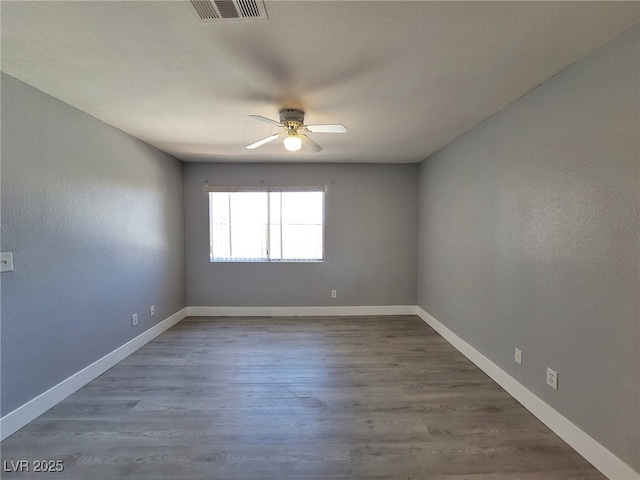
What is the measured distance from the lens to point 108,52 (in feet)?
4.85

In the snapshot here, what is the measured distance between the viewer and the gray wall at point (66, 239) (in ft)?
5.67

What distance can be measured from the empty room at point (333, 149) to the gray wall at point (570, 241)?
1 cm

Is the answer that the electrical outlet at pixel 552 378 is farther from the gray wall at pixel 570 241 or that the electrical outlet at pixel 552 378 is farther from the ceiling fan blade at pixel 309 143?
the ceiling fan blade at pixel 309 143

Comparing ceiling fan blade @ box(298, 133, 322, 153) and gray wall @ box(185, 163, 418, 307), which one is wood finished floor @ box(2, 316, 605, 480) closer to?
gray wall @ box(185, 163, 418, 307)

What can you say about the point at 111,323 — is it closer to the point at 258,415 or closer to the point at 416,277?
the point at 258,415

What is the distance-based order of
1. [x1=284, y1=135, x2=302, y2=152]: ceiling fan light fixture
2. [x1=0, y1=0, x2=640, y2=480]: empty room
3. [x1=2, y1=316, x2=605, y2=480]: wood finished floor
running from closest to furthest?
[x1=0, y1=0, x2=640, y2=480]: empty room → [x1=2, y1=316, x2=605, y2=480]: wood finished floor → [x1=284, y1=135, x2=302, y2=152]: ceiling fan light fixture

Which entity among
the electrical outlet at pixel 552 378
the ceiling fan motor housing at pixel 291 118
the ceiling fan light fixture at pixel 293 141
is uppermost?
the ceiling fan motor housing at pixel 291 118

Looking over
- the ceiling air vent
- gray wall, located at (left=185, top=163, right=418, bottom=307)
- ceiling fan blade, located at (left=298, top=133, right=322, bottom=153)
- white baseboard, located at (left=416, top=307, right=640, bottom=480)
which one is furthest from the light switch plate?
white baseboard, located at (left=416, top=307, right=640, bottom=480)

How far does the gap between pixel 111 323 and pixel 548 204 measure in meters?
3.78

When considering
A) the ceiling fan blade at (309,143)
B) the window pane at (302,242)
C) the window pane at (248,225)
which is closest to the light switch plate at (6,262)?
the ceiling fan blade at (309,143)

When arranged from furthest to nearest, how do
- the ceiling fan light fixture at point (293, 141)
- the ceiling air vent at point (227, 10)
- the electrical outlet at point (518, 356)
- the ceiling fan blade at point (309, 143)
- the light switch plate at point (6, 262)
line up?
the ceiling fan blade at point (309, 143)
the ceiling fan light fixture at point (293, 141)
the electrical outlet at point (518, 356)
the light switch plate at point (6, 262)
the ceiling air vent at point (227, 10)

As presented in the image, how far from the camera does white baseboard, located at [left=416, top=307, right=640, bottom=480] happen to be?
1.36 metres

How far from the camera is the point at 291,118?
6.97 feet

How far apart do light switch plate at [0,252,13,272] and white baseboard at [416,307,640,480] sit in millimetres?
3650
